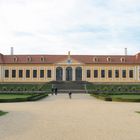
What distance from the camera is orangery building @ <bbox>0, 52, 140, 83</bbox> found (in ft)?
201

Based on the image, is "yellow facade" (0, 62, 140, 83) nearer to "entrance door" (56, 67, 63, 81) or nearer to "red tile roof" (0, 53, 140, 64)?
"entrance door" (56, 67, 63, 81)

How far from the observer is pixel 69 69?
2422 inches

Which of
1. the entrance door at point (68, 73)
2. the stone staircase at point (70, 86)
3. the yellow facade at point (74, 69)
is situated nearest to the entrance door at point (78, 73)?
the yellow facade at point (74, 69)

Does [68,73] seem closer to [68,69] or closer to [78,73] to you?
[68,69]

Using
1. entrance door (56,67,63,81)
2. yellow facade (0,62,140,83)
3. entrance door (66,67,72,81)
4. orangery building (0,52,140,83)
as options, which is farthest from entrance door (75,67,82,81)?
entrance door (56,67,63,81)

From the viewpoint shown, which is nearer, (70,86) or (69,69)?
(70,86)

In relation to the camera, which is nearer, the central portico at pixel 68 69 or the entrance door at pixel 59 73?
the central portico at pixel 68 69

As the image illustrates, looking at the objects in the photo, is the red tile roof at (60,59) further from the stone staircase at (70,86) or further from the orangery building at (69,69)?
the stone staircase at (70,86)

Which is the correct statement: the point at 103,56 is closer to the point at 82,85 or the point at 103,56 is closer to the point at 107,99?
the point at 82,85

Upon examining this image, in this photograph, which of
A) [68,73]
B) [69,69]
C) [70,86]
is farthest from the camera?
[68,73]

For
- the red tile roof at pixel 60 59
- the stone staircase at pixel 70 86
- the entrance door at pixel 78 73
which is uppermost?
the red tile roof at pixel 60 59

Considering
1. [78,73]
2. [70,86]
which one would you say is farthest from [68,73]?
[70,86]

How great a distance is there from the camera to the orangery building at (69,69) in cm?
6125

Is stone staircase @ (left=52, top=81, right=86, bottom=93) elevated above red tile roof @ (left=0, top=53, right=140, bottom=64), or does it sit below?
below
